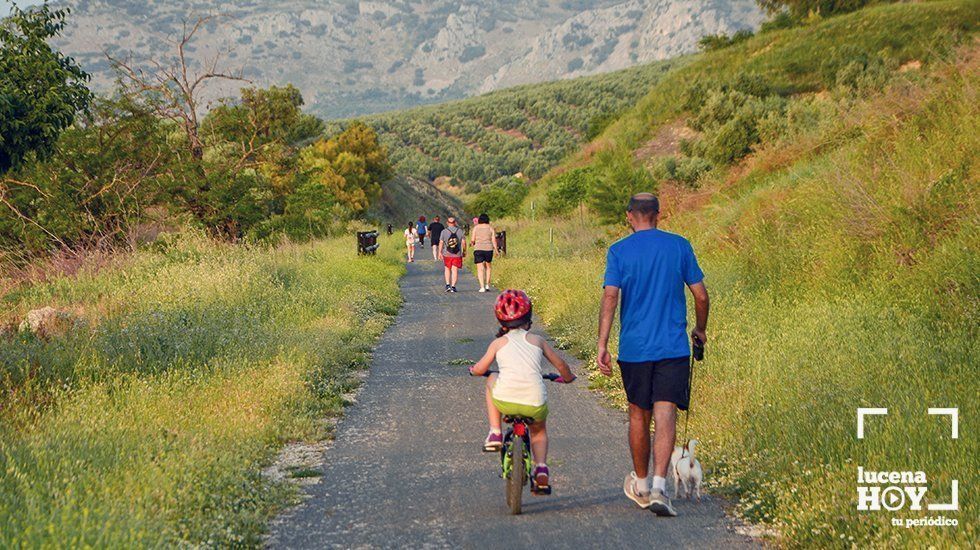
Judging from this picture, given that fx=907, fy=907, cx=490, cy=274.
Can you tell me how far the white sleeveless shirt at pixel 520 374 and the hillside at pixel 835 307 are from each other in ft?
5.33

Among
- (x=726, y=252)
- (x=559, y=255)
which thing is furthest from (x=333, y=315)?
(x=559, y=255)

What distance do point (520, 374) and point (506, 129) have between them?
394ft

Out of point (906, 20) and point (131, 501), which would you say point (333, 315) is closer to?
point (131, 501)

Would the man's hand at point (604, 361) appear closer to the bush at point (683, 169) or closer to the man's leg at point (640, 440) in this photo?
the man's leg at point (640, 440)

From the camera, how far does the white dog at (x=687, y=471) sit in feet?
20.6

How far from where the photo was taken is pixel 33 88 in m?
12.0

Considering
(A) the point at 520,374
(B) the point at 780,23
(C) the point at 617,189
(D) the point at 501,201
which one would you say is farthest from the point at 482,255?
(D) the point at 501,201

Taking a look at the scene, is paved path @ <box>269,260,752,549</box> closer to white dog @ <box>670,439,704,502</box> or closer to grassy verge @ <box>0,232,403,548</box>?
white dog @ <box>670,439,704,502</box>

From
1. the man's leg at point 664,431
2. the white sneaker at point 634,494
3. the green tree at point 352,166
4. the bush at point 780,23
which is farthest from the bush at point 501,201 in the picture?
the man's leg at point 664,431

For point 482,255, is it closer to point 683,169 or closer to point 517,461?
point 683,169

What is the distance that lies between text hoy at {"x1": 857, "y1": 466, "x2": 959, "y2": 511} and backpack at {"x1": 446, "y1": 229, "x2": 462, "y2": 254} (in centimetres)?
1818

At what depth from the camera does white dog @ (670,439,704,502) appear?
248 inches

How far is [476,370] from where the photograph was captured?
6.41m

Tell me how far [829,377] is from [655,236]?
2739mm
